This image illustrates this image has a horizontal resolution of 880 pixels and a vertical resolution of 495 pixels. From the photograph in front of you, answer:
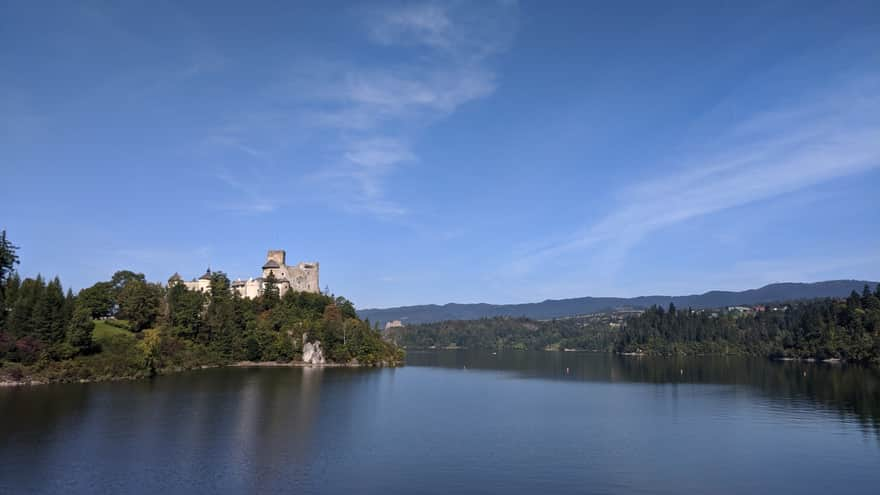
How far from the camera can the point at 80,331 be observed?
265ft

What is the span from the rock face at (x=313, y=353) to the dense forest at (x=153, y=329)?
3.29 feet

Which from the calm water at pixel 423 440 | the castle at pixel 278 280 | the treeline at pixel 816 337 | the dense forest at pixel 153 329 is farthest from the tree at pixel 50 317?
the treeline at pixel 816 337

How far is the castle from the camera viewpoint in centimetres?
12693

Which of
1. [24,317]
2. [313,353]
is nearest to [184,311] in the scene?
[313,353]

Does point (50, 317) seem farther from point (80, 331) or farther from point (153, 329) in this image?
point (153, 329)

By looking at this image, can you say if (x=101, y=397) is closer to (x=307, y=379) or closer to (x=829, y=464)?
(x=307, y=379)

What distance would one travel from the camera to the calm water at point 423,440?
34250 millimetres

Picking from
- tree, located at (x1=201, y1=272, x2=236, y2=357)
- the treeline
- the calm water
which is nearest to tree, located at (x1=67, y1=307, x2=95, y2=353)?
the calm water

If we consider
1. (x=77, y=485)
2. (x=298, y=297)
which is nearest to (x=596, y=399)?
(x=77, y=485)

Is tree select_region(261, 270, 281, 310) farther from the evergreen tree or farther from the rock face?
the evergreen tree

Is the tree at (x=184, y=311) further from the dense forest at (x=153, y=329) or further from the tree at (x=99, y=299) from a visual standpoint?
the tree at (x=99, y=299)

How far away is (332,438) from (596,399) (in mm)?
40399

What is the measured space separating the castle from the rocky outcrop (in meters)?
17.7

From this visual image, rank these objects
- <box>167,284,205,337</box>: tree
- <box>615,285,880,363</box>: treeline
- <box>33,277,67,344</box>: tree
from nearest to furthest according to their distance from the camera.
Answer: <box>33,277,67,344</box>: tree < <box>167,284,205,337</box>: tree < <box>615,285,880,363</box>: treeline
